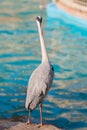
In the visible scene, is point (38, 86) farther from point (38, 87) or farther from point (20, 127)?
point (20, 127)

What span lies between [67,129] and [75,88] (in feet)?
7.11

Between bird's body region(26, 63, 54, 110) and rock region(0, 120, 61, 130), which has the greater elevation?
bird's body region(26, 63, 54, 110)

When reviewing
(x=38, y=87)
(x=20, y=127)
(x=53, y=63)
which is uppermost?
(x=38, y=87)

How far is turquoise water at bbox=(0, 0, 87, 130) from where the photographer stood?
7.49m

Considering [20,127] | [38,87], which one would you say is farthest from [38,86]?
[20,127]

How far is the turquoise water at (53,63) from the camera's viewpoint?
749cm

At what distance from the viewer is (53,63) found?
10789 mm

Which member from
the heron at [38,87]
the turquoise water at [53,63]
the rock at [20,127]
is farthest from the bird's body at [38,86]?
the turquoise water at [53,63]

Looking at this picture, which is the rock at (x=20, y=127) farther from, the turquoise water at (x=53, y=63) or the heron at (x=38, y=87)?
the turquoise water at (x=53, y=63)

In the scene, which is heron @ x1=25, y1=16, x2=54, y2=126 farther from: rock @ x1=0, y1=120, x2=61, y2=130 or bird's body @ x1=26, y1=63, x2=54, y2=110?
rock @ x1=0, y1=120, x2=61, y2=130

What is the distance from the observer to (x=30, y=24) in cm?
1586

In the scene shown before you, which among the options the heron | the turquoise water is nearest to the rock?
the heron

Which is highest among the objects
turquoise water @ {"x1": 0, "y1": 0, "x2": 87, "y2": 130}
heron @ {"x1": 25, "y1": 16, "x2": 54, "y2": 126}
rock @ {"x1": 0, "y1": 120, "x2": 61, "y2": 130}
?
heron @ {"x1": 25, "y1": 16, "x2": 54, "y2": 126}

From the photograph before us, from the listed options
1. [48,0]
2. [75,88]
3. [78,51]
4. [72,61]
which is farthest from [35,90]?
[48,0]
